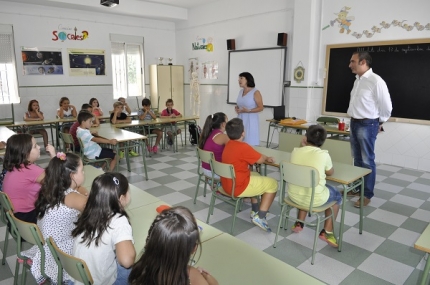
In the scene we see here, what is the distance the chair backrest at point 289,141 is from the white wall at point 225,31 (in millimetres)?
3682

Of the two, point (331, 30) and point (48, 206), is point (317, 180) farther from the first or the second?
point (331, 30)

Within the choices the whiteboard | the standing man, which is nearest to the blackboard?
the whiteboard

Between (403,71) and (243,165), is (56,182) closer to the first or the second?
(243,165)

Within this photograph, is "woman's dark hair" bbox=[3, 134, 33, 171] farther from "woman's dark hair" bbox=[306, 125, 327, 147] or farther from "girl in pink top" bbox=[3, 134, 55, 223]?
"woman's dark hair" bbox=[306, 125, 327, 147]

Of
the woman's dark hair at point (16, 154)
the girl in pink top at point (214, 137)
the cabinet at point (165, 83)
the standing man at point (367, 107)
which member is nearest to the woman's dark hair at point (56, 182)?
the woman's dark hair at point (16, 154)

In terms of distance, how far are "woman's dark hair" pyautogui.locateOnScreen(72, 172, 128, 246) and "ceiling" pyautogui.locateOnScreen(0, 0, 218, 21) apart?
698cm

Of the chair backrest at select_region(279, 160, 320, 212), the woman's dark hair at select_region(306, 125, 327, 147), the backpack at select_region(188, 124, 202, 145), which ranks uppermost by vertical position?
the woman's dark hair at select_region(306, 125, 327, 147)

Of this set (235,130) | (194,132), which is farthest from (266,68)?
(235,130)

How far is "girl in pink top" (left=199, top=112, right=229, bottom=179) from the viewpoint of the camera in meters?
3.51

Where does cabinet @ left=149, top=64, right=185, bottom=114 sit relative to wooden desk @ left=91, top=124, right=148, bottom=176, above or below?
above

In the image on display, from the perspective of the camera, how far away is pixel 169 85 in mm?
9398

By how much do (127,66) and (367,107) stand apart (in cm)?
704

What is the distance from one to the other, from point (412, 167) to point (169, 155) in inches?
173

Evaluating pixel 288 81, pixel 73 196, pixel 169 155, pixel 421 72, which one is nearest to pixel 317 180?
pixel 73 196
